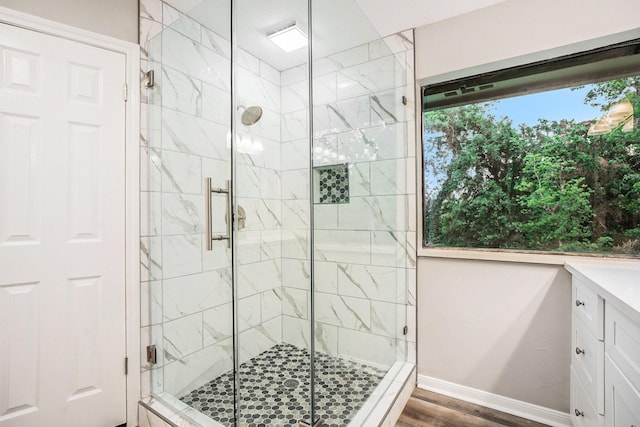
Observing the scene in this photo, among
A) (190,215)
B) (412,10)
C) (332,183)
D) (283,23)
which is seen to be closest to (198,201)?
(190,215)

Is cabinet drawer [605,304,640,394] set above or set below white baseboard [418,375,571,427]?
above

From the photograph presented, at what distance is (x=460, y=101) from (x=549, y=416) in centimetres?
196

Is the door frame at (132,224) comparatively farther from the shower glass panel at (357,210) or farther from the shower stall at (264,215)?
the shower glass panel at (357,210)

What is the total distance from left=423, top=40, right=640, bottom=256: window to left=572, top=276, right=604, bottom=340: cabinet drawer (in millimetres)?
322

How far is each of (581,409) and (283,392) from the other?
1425 millimetres

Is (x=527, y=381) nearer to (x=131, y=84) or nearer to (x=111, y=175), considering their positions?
(x=111, y=175)

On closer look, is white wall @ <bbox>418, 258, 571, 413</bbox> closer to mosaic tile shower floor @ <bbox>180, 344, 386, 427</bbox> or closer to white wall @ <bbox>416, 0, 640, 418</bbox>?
white wall @ <bbox>416, 0, 640, 418</bbox>

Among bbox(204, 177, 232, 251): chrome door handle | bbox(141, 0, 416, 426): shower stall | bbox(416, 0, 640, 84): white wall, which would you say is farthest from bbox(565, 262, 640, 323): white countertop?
bbox(204, 177, 232, 251): chrome door handle

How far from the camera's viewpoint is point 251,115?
1.32 meters

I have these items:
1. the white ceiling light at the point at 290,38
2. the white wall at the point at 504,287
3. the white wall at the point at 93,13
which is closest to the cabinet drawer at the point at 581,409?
the white wall at the point at 504,287

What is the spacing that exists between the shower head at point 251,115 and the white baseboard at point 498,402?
195 centimetres

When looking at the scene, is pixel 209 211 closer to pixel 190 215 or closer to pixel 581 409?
pixel 190 215

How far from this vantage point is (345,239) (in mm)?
1485

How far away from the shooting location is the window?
161 centimetres
